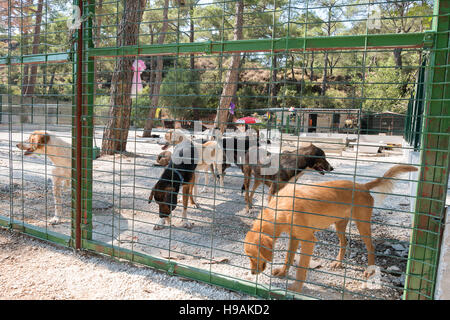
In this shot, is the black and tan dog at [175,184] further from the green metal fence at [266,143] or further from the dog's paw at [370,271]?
the dog's paw at [370,271]

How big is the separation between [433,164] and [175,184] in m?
3.33

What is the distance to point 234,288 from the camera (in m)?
2.91

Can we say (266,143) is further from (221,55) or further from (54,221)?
(54,221)

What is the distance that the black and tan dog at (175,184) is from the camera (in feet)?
15.1

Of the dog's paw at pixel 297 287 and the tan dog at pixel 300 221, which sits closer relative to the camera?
the tan dog at pixel 300 221

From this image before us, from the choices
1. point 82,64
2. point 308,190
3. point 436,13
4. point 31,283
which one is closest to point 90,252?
point 31,283

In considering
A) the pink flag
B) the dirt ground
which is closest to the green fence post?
the dirt ground

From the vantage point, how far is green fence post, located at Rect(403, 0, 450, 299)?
215cm

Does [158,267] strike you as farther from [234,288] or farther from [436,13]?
[436,13]

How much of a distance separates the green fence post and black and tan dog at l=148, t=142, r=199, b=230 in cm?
259

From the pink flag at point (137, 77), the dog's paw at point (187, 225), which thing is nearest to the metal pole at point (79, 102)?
the pink flag at point (137, 77)

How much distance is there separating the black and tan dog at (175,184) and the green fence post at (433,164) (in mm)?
2587

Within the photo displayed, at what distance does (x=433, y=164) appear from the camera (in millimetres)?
2186
